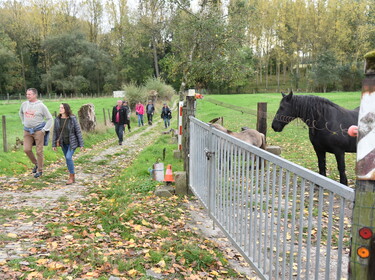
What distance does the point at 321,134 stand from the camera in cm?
671

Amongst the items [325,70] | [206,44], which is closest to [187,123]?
[206,44]

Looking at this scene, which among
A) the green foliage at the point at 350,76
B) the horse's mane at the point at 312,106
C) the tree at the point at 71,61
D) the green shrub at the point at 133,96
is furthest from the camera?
the tree at the point at 71,61

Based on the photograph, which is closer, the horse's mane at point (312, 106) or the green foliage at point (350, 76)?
the horse's mane at point (312, 106)

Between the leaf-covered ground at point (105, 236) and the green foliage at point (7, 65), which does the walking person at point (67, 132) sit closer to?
the leaf-covered ground at point (105, 236)

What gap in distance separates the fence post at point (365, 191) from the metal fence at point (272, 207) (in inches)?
6.7

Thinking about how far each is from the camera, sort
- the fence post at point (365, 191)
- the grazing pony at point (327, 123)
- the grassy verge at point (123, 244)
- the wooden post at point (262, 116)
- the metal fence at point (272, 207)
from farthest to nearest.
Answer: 1. the wooden post at point (262, 116)
2. the grazing pony at point (327, 123)
3. the grassy verge at point (123, 244)
4. the metal fence at point (272, 207)
5. the fence post at point (365, 191)

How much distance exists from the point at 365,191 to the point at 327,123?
16.8 feet

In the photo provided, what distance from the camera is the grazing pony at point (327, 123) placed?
6.58 m

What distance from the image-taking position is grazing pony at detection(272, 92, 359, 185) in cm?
658

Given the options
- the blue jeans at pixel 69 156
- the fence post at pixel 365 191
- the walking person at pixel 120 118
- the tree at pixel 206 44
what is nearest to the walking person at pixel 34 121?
the blue jeans at pixel 69 156

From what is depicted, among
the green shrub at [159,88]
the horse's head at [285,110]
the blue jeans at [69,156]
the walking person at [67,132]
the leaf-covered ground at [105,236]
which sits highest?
the green shrub at [159,88]

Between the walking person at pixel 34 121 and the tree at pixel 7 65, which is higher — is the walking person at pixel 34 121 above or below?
below

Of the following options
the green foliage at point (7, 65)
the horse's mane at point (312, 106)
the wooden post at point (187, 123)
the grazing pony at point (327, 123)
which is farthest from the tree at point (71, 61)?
the grazing pony at point (327, 123)

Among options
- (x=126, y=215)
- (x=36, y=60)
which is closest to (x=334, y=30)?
(x=36, y=60)
